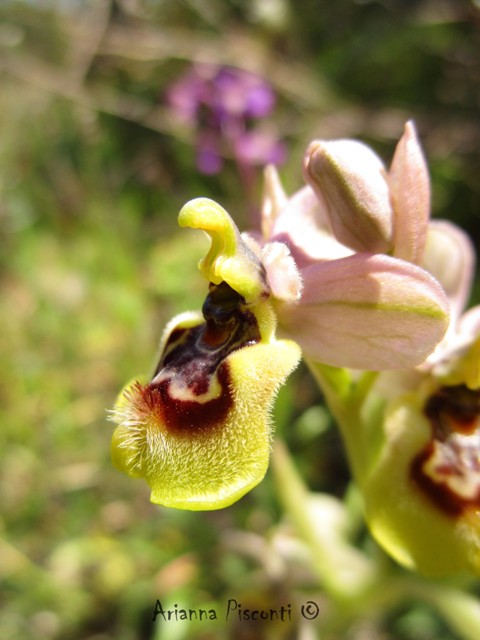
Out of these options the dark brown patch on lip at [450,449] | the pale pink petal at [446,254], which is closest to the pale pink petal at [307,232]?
the pale pink petal at [446,254]

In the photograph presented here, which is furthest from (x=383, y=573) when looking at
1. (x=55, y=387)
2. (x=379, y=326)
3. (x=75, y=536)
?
(x=55, y=387)

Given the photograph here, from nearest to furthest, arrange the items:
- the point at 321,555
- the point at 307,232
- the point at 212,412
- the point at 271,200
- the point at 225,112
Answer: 1. the point at 212,412
2. the point at 307,232
3. the point at 271,200
4. the point at 321,555
5. the point at 225,112

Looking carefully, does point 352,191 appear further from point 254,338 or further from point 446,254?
point 446,254

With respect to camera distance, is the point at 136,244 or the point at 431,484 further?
the point at 136,244

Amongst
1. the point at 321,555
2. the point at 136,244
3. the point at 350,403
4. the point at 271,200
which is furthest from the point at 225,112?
the point at 350,403

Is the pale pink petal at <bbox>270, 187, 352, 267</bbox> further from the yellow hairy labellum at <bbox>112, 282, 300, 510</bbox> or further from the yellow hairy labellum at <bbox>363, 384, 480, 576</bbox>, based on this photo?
the yellow hairy labellum at <bbox>363, 384, 480, 576</bbox>

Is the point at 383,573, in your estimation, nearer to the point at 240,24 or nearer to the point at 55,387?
the point at 55,387

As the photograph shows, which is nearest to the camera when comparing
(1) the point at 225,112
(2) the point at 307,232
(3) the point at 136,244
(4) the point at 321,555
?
(2) the point at 307,232
